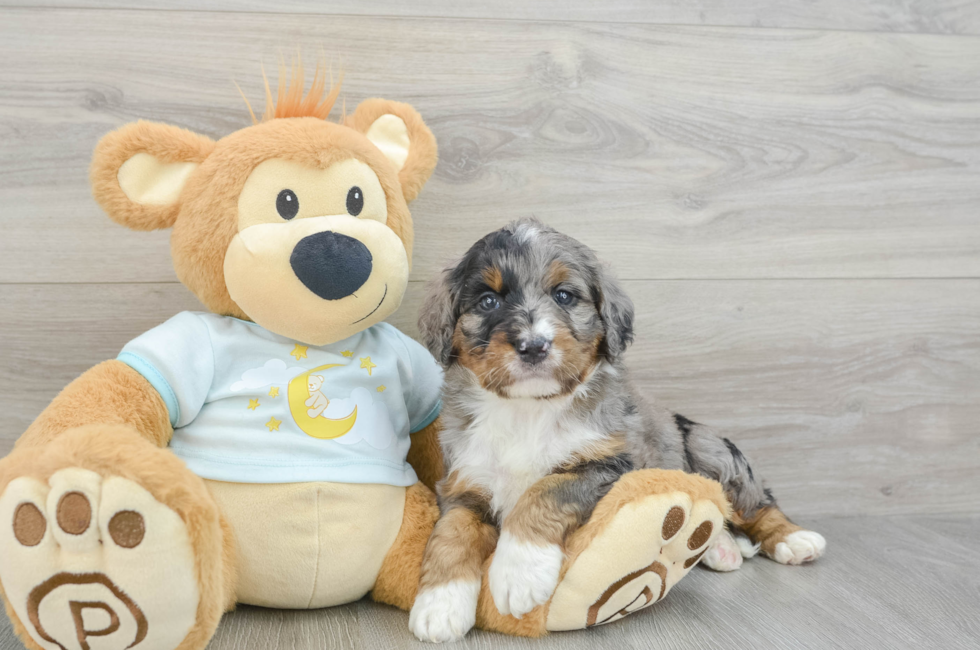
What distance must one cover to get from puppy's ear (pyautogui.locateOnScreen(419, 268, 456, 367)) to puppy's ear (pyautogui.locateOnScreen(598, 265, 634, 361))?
36 centimetres

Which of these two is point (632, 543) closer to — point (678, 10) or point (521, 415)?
point (521, 415)

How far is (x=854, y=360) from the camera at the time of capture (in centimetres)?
258

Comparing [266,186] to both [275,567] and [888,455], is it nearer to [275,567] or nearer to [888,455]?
[275,567]

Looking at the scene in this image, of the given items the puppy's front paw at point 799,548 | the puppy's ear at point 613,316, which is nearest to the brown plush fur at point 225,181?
the puppy's ear at point 613,316

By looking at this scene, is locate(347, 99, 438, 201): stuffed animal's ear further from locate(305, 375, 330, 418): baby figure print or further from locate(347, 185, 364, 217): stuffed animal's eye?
locate(305, 375, 330, 418): baby figure print

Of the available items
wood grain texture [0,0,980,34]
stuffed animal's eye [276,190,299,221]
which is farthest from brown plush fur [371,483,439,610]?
wood grain texture [0,0,980,34]

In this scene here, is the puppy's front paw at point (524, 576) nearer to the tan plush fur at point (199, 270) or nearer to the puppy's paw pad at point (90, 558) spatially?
the tan plush fur at point (199, 270)

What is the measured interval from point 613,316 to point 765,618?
0.82m

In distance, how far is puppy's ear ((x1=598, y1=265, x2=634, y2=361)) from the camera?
1.77 meters

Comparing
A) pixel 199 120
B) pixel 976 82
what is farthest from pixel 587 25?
pixel 976 82

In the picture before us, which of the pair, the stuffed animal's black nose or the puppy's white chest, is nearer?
the stuffed animal's black nose

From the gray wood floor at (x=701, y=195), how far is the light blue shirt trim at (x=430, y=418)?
17.4 inches

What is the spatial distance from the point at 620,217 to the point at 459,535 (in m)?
1.21

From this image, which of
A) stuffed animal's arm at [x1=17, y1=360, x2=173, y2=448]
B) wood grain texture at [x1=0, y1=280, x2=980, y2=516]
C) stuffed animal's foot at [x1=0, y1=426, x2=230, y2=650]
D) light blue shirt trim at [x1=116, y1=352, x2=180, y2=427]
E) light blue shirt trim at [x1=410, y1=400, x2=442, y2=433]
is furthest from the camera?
wood grain texture at [x1=0, y1=280, x2=980, y2=516]
